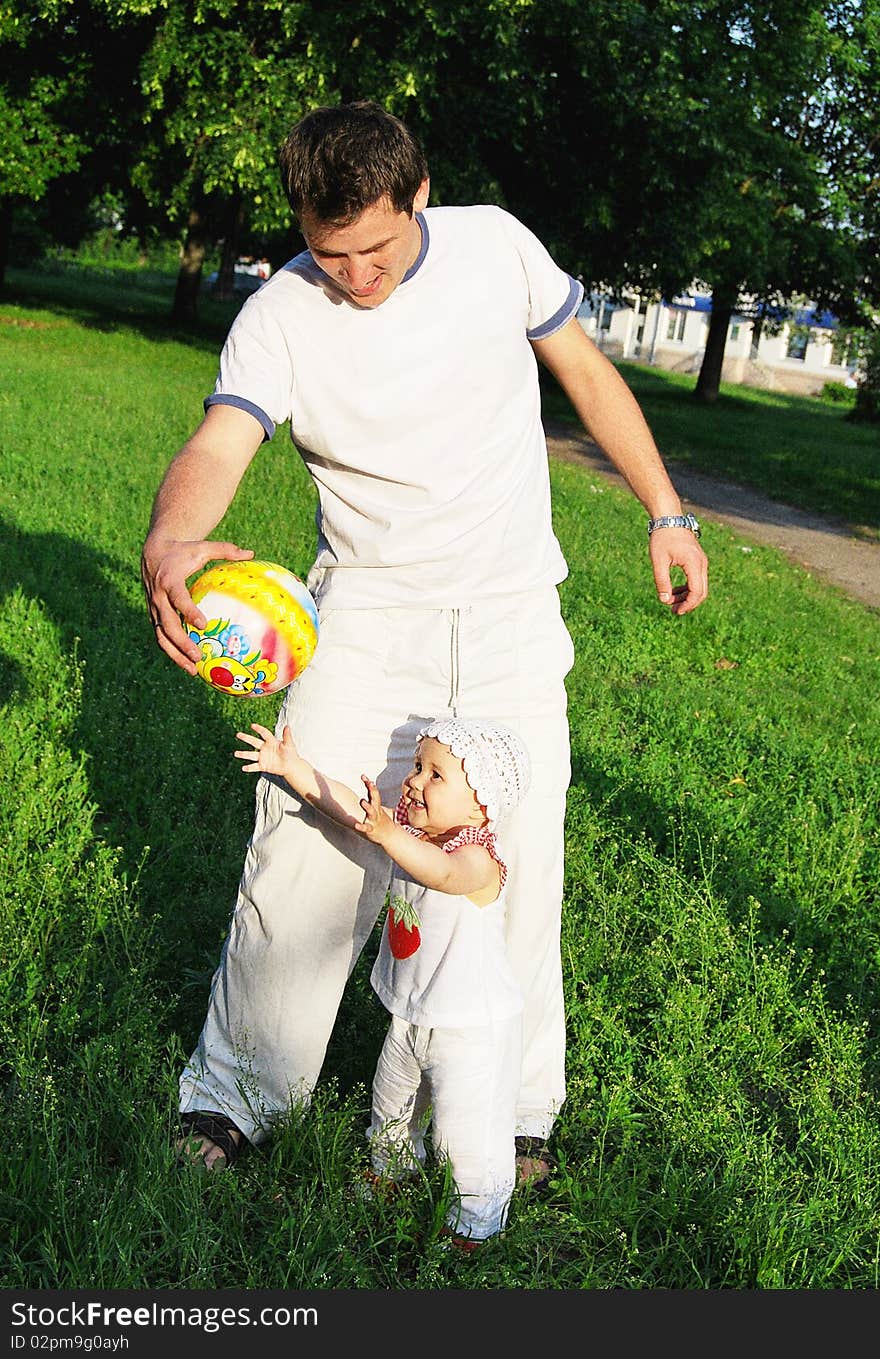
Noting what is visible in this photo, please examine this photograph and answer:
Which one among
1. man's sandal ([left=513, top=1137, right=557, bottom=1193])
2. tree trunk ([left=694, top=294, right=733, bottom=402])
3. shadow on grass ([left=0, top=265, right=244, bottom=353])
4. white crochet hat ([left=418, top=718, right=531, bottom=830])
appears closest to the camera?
white crochet hat ([left=418, top=718, right=531, bottom=830])

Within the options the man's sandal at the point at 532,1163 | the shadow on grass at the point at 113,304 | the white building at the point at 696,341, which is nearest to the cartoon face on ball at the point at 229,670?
the man's sandal at the point at 532,1163

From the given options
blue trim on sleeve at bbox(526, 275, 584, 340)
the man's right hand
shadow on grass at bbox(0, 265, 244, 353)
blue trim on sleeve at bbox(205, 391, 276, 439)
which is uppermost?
shadow on grass at bbox(0, 265, 244, 353)

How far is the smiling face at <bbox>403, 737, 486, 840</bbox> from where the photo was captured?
122 inches

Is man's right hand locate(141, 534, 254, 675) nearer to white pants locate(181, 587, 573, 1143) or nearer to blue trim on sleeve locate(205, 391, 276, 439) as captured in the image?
blue trim on sleeve locate(205, 391, 276, 439)

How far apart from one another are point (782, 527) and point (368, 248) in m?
13.7

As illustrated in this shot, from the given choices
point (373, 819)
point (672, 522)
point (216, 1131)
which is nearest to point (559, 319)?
point (672, 522)

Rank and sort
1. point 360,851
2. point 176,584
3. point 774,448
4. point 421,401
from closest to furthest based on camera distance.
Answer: point 176,584
point 421,401
point 360,851
point 774,448

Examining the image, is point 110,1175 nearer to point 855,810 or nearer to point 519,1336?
point 519,1336

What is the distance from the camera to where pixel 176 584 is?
9.08 feet

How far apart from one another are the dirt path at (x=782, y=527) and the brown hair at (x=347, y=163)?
9553mm

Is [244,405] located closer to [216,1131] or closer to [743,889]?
[216,1131]

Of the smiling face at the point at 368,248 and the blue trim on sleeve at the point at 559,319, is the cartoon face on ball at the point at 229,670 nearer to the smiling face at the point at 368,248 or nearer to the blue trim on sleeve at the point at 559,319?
the smiling face at the point at 368,248

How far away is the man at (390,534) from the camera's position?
10.1 ft

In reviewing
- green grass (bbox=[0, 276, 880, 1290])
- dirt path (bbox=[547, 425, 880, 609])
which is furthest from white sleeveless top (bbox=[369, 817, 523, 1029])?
dirt path (bbox=[547, 425, 880, 609])
